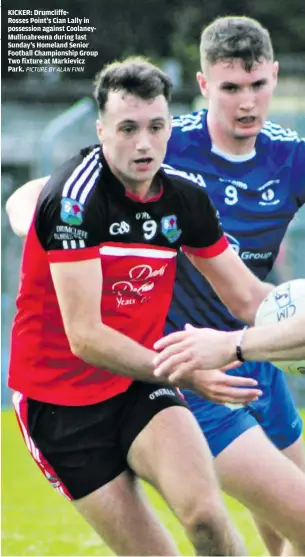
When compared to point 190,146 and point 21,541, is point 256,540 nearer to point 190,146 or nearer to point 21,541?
point 21,541

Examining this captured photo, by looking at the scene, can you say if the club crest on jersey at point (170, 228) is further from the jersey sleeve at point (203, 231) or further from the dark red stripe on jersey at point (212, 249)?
the dark red stripe on jersey at point (212, 249)

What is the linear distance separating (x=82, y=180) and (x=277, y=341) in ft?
2.86

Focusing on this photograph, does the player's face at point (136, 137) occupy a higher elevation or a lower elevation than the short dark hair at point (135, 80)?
lower

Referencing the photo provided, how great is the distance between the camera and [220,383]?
4328 mm

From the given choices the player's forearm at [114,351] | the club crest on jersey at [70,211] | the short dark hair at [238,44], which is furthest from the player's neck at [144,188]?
the short dark hair at [238,44]

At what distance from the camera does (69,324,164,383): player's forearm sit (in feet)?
14.0

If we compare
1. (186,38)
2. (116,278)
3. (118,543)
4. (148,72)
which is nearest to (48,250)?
(116,278)

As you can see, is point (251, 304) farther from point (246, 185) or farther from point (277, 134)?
point (277, 134)

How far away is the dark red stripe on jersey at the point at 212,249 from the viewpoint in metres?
4.67

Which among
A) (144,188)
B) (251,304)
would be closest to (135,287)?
(144,188)

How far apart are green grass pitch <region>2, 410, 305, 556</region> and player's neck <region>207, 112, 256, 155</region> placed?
200cm

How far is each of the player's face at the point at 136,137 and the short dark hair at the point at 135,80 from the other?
0.9 inches

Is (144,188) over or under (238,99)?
under

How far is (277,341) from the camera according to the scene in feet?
14.0
